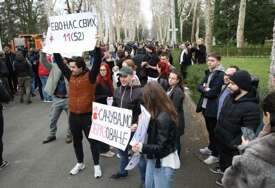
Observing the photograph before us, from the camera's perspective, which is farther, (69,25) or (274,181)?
(69,25)

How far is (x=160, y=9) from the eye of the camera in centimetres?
6731

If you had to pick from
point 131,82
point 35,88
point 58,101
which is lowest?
point 35,88

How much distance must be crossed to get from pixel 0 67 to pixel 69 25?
8.11 metres

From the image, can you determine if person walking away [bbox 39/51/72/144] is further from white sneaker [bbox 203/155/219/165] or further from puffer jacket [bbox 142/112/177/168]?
puffer jacket [bbox 142/112/177/168]

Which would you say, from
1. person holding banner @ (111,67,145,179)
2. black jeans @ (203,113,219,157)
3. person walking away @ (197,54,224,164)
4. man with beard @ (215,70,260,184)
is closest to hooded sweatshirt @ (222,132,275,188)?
man with beard @ (215,70,260,184)

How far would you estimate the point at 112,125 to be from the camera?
5.12 metres

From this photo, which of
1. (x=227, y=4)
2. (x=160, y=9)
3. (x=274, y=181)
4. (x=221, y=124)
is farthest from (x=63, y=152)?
(x=160, y=9)

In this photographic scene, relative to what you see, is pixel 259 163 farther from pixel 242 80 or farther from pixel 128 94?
pixel 128 94

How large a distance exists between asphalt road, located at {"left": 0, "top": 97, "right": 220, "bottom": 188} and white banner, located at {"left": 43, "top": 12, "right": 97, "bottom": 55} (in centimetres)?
213

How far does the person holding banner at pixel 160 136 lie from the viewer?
3887 mm

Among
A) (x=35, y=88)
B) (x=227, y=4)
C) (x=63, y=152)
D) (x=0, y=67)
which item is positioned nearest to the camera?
(x=63, y=152)

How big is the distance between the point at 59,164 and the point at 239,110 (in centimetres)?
373

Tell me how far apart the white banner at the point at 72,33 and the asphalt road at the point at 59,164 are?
2135 mm

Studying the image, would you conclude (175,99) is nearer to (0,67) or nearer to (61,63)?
(61,63)
